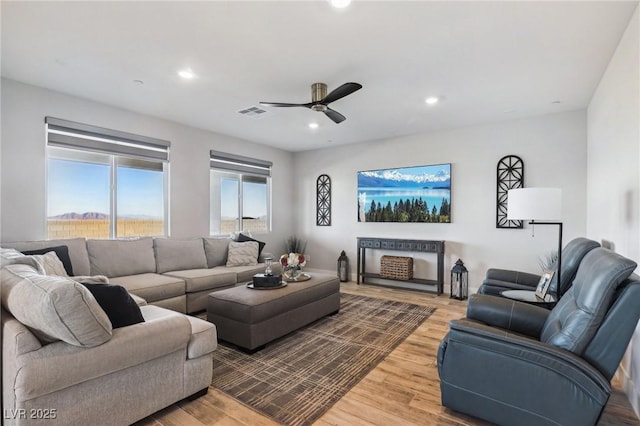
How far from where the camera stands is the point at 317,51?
2.73 m

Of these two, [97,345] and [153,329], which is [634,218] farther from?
[97,345]

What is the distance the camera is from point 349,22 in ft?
7.65

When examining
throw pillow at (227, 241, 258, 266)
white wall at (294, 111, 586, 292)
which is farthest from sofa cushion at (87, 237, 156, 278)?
white wall at (294, 111, 586, 292)

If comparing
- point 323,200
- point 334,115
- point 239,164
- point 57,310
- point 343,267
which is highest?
point 334,115

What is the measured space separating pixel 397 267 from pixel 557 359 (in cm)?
381

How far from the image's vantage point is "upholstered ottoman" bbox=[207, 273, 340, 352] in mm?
2873

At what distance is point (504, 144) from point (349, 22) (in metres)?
3.55

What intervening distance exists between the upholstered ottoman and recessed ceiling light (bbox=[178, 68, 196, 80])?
226cm

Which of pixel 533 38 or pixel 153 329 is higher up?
pixel 533 38

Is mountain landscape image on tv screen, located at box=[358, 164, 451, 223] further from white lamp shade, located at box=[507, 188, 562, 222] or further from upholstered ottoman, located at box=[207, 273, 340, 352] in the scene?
upholstered ottoman, located at box=[207, 273, 340, 352]

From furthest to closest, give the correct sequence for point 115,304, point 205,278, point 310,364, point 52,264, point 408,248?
point 408,248 → point 205,278 → point 52,264 → point 310,364 → point 115,304

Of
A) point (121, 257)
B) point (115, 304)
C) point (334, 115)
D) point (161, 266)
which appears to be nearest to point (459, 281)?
point (334, 115)

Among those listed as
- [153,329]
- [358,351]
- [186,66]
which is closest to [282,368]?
[358,351]

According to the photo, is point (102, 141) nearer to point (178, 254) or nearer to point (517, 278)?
point (178, 254)
